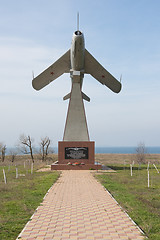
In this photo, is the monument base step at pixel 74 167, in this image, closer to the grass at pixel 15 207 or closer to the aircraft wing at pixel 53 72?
the aircraft wing at pixel 53 72

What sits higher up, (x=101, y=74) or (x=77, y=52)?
(x=77, y=52)

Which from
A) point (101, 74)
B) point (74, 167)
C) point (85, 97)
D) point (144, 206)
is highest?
point (101, 74)

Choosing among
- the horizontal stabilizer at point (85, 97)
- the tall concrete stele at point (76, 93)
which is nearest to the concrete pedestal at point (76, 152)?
the tall concrete stele at point (76, 93)

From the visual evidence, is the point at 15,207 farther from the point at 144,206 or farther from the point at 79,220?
the point at 144,206

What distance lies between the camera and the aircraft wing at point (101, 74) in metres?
21.3

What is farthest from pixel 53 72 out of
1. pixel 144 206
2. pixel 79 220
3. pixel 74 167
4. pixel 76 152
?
pixel 79 220

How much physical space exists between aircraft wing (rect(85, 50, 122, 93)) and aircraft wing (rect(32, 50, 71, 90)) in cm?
173

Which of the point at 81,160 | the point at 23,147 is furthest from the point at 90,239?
the point at 23,147

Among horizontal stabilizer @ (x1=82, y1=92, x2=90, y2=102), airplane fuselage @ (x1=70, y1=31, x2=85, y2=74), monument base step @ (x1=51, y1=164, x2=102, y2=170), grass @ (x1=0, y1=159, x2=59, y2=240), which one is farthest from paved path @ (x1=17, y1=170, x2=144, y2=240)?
horizontal stabilizer @ (x1=82, y1=92, x2=90, y2=102)

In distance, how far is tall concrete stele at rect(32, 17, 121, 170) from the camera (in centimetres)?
1938

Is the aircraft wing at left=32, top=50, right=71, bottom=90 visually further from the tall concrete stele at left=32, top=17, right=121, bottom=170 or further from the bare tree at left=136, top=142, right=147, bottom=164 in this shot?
the bare tree at left=136, top=142, right=147, bottom=164

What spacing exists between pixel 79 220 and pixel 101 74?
16958 millimetres

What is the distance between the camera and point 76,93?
69.0ft

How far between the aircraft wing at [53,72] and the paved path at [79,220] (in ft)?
46.2
